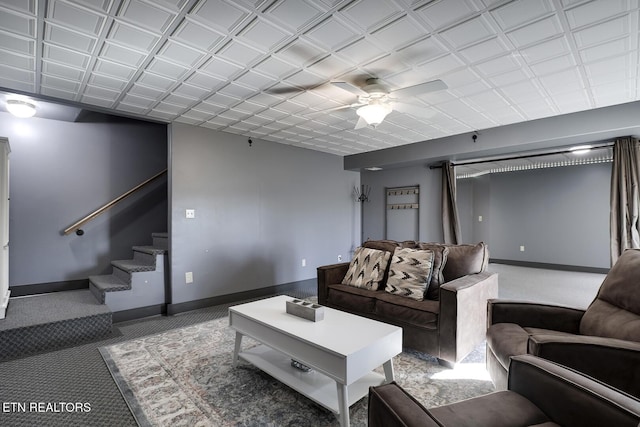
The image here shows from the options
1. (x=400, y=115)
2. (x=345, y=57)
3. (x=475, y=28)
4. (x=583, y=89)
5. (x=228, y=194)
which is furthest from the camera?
(x=228, y=194)

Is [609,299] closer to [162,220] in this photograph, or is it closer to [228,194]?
[228,194]

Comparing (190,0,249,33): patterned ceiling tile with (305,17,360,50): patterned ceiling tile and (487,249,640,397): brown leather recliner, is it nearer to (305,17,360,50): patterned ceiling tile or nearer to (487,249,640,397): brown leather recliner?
(305,17,360,50): patterned ceiling tile

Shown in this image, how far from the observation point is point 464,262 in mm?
2945

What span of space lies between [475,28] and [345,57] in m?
0.88

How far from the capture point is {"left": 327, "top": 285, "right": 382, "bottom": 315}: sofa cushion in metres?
2.96

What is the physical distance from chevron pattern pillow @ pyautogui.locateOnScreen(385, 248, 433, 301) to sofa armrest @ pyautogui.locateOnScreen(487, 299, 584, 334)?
2.08 ft

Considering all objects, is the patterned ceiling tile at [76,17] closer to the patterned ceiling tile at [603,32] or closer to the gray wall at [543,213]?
the patterned ceiling tile at [603,32]

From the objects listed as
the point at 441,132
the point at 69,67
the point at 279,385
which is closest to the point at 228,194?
the point at 69,67

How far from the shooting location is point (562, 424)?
3.74 feet

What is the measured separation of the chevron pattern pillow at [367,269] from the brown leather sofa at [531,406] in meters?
1.84

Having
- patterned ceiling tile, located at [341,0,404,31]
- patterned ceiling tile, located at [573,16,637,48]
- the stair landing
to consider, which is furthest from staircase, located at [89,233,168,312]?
patterned ceiling tile, located at [573,16,637,48]

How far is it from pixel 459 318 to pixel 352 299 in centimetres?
108

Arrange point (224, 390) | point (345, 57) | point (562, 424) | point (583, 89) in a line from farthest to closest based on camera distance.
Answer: point (583, 89) < point (345, 57) < point (224, 390) < point (562, 424)

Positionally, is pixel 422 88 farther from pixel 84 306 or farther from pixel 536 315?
pixel 84 306
